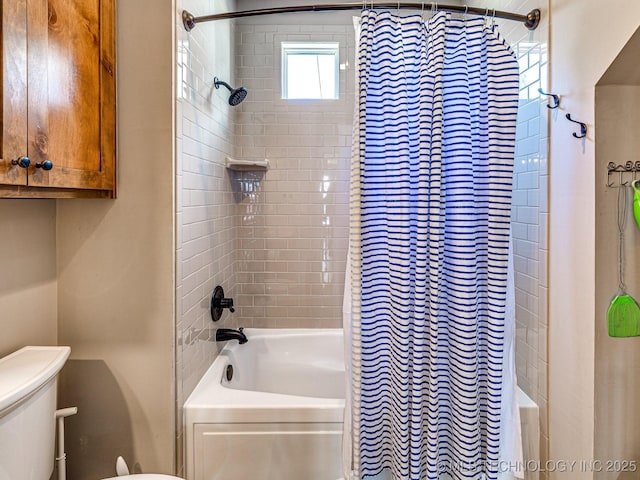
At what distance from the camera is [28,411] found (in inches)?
46.2

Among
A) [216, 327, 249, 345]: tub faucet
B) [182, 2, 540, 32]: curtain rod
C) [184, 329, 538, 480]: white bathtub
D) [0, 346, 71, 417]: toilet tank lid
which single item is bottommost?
[184, 329, 538, 480]: white bathtub

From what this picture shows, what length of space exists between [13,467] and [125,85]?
4.07 feet

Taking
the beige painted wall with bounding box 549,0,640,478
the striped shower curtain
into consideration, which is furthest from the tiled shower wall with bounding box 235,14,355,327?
the beige painted wall with bounding box 549,0,640,478

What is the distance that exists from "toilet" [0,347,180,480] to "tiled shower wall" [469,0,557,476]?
161 cm

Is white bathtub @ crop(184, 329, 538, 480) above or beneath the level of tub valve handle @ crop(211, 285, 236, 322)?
beneath

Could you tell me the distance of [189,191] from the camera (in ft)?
5.70

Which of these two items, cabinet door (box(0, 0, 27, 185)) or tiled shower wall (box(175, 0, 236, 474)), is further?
tiled shower wall (box(175, 0, 236, 474))

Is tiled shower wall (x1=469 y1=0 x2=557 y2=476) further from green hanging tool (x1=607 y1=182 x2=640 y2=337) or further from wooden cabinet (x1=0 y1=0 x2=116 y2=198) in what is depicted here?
wooden cabinet (x1=0 y1=0 x2=116 y2=198)

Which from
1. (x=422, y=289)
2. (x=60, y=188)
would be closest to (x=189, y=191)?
(x=60, y=188)

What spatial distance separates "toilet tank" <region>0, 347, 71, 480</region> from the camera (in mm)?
1088

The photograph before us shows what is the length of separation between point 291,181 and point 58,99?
5.28 ft

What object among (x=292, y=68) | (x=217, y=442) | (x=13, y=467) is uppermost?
(x=292, y=68)

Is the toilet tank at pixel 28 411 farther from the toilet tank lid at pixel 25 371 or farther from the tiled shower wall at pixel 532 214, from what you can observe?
the tiled shower wall at pixel 532 214

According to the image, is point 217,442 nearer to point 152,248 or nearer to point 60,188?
point 152,248
